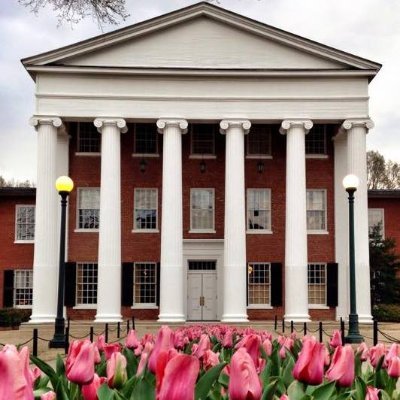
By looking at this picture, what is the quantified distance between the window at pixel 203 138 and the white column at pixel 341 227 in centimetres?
701

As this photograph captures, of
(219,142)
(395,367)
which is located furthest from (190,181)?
(395,367)

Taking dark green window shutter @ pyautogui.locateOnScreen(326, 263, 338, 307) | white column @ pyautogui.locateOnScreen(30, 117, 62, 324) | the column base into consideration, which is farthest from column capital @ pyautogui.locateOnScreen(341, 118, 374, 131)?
white column @ pyautogui.locateOnScreen(30, 117, 62, 324)

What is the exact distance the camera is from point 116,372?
4.28 m

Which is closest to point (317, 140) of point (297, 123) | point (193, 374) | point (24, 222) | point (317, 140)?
point (317, 140)

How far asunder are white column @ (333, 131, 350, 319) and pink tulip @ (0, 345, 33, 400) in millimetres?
40190

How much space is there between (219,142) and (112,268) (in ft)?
33.7

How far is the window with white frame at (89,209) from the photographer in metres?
43.3

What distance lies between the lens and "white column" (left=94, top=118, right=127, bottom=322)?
38.9m

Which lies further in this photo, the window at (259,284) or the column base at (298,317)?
the window at (259,284)

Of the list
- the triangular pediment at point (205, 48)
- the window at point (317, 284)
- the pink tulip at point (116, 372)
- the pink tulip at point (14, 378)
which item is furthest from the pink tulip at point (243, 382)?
the window at point (317, 284)

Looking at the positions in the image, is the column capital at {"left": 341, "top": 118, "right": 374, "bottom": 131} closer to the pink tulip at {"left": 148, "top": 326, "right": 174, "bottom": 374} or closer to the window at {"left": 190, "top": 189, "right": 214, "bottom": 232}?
the window at {"left": 190, "top": 189, "right": 214, "bottom": 232}

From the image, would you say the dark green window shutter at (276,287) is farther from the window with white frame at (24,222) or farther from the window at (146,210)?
the window with white frame at (24,222)

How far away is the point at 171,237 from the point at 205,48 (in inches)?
402

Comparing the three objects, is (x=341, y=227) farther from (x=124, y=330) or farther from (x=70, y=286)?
(x=70, y=286)
